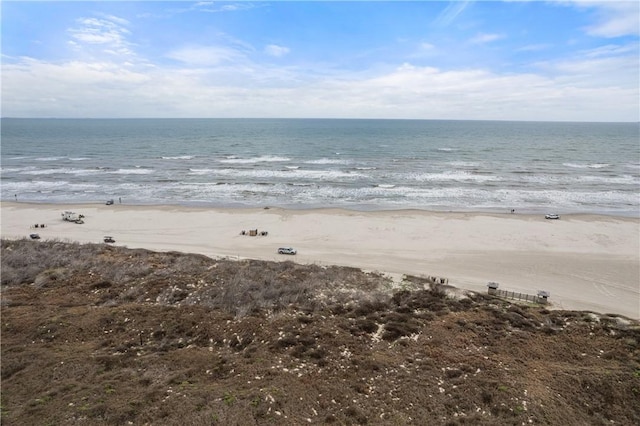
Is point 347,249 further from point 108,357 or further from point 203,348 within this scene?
point 108,357

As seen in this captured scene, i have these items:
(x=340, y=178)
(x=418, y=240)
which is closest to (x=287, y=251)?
(x=418, y=240)

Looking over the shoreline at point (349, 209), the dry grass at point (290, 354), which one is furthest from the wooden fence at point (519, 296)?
the shoreline at point (349, 209)

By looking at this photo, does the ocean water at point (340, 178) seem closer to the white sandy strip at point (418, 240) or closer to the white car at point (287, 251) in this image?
the white sandy strip at point (418, 240)

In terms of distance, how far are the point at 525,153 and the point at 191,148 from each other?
91.6m

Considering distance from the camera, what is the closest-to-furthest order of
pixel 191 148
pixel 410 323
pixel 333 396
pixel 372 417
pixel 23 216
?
pixel 372 417, pixel 333 396, pixel 410 323, pixel 23 216, pixel 191 148

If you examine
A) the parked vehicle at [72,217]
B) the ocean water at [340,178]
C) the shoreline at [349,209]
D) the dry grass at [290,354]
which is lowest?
the dry grass at [290,354]

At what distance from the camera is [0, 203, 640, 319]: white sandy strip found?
26125mm

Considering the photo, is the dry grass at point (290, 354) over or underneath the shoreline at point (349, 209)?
underneath

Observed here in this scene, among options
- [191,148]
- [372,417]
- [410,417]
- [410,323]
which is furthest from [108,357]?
[191,148]

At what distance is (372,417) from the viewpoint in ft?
37.2

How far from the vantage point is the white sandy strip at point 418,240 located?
26.1m

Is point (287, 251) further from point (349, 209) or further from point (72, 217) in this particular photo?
point (72, 217)

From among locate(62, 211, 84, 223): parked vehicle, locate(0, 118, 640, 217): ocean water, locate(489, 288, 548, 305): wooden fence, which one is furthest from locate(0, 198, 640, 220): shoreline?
locate(489, 288, 548, 305): wooden fence

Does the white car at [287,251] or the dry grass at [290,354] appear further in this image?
the white car at [287,251]
